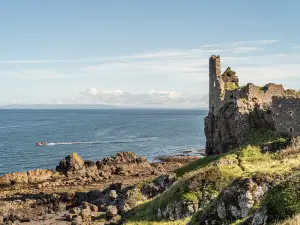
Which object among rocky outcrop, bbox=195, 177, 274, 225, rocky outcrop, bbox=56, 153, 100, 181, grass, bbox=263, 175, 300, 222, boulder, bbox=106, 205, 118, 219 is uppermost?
grass, bbox=263, 175, 300, 222

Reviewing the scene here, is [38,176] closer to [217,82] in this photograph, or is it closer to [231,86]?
[217,82]

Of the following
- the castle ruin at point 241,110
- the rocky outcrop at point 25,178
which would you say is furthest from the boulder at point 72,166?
the castle ruin at point 241,110

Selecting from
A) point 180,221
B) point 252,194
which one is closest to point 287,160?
point 180,221

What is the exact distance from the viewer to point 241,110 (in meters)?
58.7

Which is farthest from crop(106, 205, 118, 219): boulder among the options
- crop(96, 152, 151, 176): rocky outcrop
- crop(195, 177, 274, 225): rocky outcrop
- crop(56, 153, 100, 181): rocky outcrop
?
crop(96, 152, 151, 176): rocky outcrop

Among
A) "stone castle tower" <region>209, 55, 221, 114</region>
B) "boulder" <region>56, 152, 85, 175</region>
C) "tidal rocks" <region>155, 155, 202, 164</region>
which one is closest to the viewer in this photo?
"stone castle tower" <region>209, 55, 221, 114</region>

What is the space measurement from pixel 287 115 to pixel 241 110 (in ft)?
38.6

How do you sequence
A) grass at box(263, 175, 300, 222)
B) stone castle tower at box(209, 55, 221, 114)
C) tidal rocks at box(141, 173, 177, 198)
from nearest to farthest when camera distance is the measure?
grass at box(263, 175, 300, 222) → tidal rocks at box(141, 173, 177, 198) → stone castle tower at box(209, 55, 221, 114)

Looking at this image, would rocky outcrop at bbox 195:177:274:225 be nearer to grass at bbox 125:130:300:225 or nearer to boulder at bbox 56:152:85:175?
grass at bbox 125:130:300:225

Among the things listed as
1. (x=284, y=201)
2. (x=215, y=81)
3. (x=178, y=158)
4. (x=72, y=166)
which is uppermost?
(x=215, y=81)

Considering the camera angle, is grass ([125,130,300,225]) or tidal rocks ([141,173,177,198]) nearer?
grass ([125,130,300,225])

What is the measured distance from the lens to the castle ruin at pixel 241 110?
4762cm

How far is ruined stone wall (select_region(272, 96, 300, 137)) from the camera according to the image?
46531mm

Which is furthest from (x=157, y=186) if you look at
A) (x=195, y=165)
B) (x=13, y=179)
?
(x=13, y=179)
